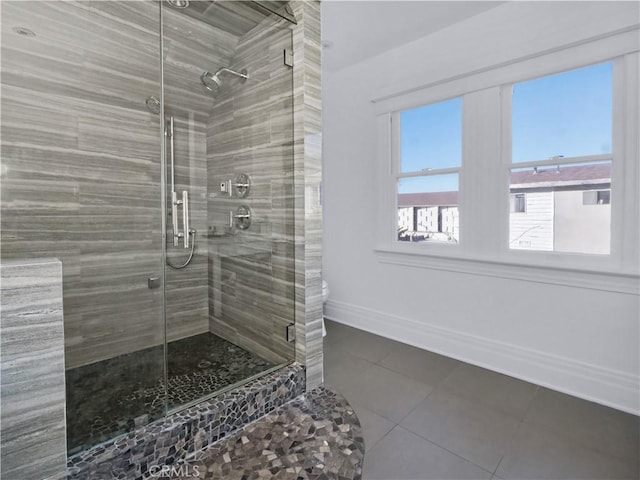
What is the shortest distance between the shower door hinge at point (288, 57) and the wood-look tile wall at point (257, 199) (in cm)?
3

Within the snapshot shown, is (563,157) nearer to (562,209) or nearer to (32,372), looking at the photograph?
(562,209)

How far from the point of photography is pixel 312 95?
1.75 metres

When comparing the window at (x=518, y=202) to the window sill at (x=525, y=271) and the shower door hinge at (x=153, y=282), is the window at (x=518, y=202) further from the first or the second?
the shower door hinge at (x=153, y=282)

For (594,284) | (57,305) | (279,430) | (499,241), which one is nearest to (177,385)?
(279,430)

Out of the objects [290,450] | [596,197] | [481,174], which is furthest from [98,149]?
[596,197]

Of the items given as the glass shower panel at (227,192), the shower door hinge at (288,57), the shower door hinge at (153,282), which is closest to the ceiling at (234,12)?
the glass shower panel at (227,192)

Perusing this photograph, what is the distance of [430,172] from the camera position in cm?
291

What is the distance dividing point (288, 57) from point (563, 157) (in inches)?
76.1

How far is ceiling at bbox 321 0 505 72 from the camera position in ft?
7.91

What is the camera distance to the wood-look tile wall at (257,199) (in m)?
1.84

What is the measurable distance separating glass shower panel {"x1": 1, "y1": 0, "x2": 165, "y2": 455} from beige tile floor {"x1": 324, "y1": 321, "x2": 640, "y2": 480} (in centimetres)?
122

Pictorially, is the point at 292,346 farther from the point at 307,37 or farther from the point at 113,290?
the point at 307,37

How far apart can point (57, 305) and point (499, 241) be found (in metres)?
2.65

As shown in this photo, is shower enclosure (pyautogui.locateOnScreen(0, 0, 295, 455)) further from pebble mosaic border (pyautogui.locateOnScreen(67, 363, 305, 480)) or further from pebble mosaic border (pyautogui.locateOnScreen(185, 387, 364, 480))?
pebble mosaic border (pyautogui.locateOnScreen(185, 387, 364, 480))
